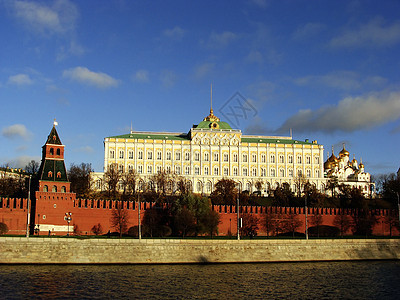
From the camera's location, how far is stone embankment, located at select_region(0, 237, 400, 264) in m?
41.5

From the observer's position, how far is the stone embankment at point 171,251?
4153 cm

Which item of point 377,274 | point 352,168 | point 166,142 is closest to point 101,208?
point 377,274

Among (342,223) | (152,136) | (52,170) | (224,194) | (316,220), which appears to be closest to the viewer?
(52,170)

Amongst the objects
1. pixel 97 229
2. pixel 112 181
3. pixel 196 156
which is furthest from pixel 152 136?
pixel 97 229

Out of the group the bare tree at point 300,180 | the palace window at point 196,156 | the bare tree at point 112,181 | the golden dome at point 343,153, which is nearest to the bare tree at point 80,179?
the bare tree at point 112,181

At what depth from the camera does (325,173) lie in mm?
119812

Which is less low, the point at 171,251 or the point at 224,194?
the point at 224,194

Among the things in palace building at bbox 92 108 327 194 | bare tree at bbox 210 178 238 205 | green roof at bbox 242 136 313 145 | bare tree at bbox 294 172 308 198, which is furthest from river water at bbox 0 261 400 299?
green roof at bbox 242 136 313 145

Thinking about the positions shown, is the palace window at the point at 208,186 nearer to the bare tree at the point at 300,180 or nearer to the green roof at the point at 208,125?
the green roof at the point at 208,125

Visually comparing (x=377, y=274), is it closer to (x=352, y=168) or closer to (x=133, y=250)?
(x=133, y=250)

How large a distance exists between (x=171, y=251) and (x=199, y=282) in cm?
867

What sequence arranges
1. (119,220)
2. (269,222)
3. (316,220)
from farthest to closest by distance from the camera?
(316,220) → (269,222) → (119,220)

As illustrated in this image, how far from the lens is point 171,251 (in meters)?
44.0

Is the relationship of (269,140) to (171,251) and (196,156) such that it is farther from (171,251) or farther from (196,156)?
(171,251)
